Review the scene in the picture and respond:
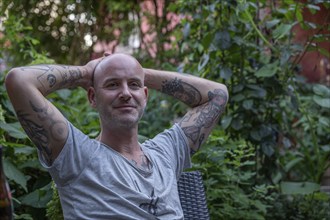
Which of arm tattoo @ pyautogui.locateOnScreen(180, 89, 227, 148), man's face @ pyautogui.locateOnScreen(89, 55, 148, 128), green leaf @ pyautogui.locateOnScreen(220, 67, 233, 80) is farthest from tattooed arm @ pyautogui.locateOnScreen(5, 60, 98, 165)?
green leaf @ pyautogui.locateOnScreen(220, 67, 233, 80)

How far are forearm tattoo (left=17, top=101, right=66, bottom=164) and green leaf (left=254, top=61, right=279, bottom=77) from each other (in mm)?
2134

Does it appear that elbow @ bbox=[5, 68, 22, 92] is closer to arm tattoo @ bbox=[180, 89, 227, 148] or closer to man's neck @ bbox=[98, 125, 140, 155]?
man's neck @ bbox=[98, 125, 140, 155]

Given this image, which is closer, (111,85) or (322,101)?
(111,85)

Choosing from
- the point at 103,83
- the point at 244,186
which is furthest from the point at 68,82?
the point at 244,186

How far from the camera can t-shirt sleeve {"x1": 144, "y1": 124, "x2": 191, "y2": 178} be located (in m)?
2.38

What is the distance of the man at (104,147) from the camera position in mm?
2002

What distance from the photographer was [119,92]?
2.14m

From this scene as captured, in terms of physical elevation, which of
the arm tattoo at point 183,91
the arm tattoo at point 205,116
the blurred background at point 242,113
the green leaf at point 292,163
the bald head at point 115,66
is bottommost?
the green leaf at point 292,163

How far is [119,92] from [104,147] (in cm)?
19

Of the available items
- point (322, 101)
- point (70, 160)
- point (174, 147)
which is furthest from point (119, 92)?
point (322, 101)

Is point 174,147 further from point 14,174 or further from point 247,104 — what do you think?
point 247,104

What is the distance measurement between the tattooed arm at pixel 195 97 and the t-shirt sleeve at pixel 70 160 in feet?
1.70

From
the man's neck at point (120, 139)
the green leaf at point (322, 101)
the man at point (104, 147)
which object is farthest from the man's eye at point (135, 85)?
the green leaf at point (322, 101)

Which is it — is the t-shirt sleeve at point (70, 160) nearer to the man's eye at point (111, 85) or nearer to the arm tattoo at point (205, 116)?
the man's eye at point (111, 85)
